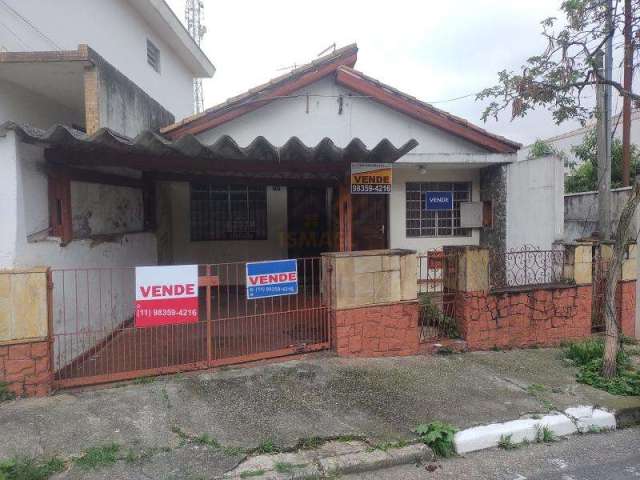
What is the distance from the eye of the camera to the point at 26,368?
13.7 feet

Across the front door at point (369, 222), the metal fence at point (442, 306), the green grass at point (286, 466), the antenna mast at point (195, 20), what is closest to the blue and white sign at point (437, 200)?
the front door at point (369, 222)

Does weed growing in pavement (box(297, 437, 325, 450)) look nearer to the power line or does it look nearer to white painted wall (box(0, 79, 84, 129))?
white painted wall (box(0, 79, 84, 129))

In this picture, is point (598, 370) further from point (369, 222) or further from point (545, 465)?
point (369, 222)

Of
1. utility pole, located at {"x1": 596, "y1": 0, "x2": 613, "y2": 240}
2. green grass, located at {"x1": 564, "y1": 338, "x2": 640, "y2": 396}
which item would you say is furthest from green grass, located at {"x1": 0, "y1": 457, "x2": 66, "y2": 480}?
utility pole, located at {"x1": 596, "y1": 0, "x2": 613, "y2": 240}

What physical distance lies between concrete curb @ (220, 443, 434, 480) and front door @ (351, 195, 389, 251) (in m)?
5.43

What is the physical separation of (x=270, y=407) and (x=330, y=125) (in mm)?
5378

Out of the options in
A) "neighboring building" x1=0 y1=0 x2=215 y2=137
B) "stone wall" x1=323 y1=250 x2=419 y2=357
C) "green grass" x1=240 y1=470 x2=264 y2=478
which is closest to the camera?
"green grass" x1=240 y1=470 x2=264 y2=478

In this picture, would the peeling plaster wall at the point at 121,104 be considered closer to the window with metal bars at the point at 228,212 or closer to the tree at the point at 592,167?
the window with metal bars at the point at 228,212

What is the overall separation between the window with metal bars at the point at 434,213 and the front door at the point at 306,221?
2.07 m

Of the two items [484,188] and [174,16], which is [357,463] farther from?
[174,16]

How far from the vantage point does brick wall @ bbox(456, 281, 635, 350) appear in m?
5.89

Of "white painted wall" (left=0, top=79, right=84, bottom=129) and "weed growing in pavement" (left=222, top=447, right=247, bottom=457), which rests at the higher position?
"white painted wall" (left=0, top=79, right=84, bottom=129)

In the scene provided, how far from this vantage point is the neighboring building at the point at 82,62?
576 centimetres

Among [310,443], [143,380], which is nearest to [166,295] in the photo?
[143,380]
